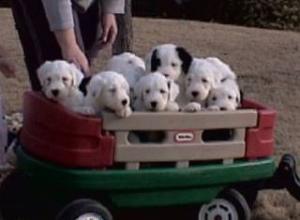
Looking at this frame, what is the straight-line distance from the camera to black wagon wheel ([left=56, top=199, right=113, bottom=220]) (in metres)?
5.07

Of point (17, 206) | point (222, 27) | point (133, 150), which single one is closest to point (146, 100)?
point (133, 150)

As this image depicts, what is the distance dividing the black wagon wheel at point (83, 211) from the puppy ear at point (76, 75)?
54 cm

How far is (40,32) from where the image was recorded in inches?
221

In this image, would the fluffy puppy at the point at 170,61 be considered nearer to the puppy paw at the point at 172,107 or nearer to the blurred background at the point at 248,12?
the puppy paw at the point at 172,107

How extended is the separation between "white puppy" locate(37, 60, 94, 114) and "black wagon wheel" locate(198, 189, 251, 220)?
804 mm

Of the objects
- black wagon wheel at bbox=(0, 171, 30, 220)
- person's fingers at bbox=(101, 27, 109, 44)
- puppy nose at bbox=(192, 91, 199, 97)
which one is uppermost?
person's fingers at bbox=(101, 27, 109, 44)

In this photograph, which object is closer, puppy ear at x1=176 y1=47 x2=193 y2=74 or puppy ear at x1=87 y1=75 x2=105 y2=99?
puppy ear at x1=87 y1=75 x2=105 y2=99

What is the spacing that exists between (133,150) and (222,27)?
922 cm

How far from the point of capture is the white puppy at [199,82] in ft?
17.1

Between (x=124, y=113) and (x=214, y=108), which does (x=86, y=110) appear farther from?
(x=214, y=108)

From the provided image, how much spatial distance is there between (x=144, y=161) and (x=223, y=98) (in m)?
0.49

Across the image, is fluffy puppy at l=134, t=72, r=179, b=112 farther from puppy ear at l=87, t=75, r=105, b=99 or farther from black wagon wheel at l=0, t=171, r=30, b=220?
black wagon wheel at l=0, t=171, r=30, b=220

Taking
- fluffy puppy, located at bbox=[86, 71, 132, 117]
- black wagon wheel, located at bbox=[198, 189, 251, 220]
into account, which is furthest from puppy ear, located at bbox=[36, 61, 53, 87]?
black wagon wheel, located at bbox=[198, 189, 251, 220]

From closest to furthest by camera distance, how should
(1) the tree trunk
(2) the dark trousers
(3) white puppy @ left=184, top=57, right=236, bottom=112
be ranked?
(3) white puppy @ left=184, top=57, right=236, bottom=112
(2) the dark trousers
(1) the tree trunk
